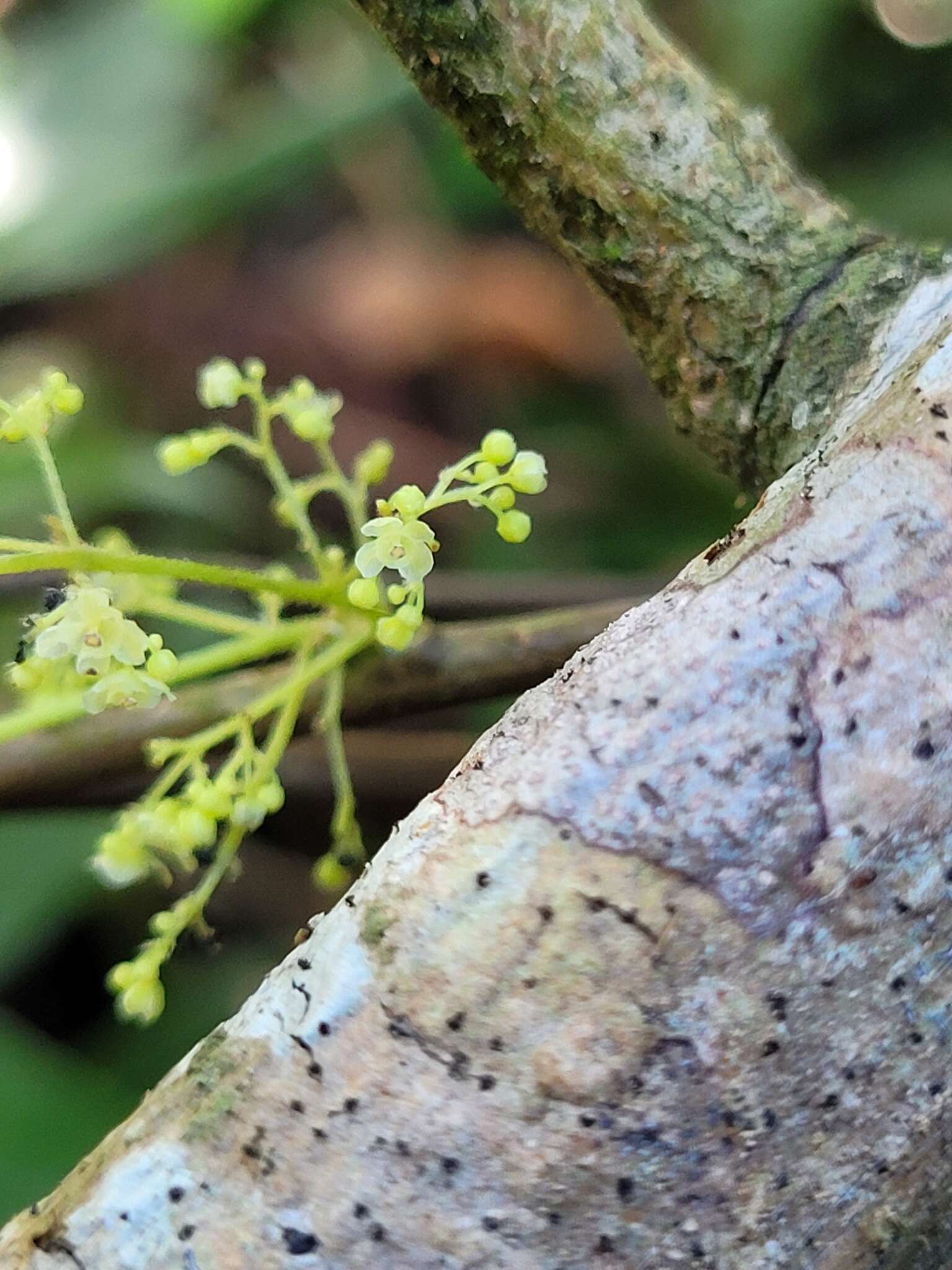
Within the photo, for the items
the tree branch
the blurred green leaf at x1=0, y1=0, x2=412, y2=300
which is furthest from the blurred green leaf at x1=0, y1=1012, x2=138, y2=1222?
the blurred green leaf at x1=0, y1=0, x2=412, y2=300

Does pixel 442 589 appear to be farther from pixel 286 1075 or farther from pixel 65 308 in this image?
pixel 65 308

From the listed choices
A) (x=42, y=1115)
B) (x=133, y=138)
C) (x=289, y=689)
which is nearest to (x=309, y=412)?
(x=289, y=689)

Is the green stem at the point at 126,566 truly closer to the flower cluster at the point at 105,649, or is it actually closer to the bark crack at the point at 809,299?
the flower cluster at the point at 105,649

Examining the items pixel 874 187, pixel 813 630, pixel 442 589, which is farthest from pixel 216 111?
pixel 813 630

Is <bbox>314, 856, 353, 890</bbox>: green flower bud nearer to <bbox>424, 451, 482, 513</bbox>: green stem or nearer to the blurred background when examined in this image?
<bbox>424, 451, 482, 513</bbox>: green stem

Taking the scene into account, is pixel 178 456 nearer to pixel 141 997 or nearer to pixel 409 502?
pixel 409 502

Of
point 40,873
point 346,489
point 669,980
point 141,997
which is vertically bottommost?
point 669,980
